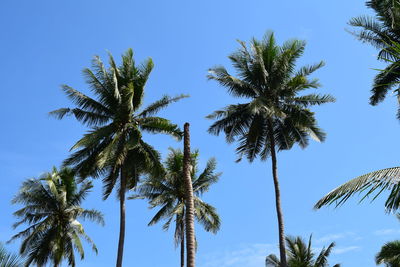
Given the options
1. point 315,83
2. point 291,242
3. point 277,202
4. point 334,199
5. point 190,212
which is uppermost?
point 315,83


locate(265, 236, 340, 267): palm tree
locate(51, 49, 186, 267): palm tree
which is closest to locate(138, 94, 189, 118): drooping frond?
locate(51, 49, 186, 267): palm tree

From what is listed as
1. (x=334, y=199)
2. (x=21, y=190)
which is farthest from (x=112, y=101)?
(x=334, y=199)

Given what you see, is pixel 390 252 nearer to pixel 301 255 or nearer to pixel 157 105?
pixel 301 255

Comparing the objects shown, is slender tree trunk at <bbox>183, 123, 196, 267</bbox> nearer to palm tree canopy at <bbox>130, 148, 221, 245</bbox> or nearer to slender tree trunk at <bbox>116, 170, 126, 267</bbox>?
slender tree trunk at <bbox>116, 170, 126, 267</bbox>

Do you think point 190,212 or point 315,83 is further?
point 315,83

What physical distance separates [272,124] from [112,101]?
8.79 m

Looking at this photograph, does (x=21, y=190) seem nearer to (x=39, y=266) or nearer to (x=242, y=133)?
(x=39, y=266)

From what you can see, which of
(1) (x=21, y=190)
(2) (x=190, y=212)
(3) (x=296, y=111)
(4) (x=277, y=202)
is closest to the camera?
(2) (x=190, y=212)

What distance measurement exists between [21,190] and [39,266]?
5060mm

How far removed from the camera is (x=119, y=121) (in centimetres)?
2409

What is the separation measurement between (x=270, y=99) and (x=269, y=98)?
144mm

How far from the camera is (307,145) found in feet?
82.4

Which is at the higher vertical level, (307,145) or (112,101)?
(112,101)

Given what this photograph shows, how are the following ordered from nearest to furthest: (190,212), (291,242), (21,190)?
(190,212) → (21,190) → (291,242)
